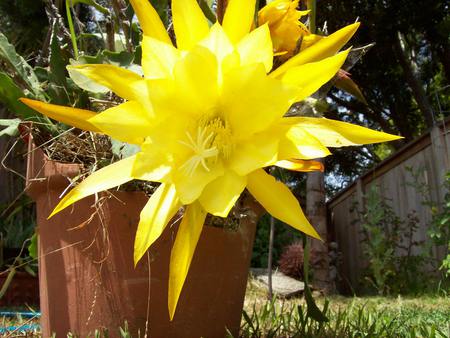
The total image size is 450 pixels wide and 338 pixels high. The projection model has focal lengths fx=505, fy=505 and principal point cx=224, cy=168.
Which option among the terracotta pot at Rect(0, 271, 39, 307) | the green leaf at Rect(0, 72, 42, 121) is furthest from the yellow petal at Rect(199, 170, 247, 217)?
the terracotta pot at Rect(0, 271, 39, 307)

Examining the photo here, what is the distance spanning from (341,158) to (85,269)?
6544mm

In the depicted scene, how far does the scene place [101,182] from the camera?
1.94 ft

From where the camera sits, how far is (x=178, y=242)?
57 centimetres

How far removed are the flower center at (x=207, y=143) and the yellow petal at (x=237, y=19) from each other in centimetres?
10

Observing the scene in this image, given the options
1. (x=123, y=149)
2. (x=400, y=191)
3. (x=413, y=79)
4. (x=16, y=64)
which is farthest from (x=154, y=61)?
(x=413, y=79)

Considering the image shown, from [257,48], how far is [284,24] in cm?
17

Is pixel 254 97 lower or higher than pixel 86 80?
lower

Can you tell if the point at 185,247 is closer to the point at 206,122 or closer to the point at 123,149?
the point at 206,122

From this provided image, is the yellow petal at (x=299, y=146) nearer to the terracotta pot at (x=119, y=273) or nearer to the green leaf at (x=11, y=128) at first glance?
the terracotta pot at (x=119, y=273)

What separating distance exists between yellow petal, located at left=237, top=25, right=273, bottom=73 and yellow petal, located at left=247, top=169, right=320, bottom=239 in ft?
0.40

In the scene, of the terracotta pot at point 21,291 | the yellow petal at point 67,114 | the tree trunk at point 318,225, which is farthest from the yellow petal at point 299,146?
the tree trunk at point 318,225

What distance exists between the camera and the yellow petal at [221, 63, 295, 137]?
20.9 inches

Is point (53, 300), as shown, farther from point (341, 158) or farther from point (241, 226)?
point (341, 158)

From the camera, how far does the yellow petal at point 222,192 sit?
53cm
